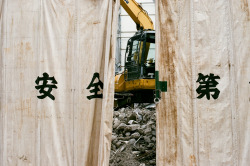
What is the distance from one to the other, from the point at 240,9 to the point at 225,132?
1.56 m

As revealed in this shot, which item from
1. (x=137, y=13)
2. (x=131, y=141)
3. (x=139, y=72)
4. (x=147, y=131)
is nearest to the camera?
(x=131, y=141)

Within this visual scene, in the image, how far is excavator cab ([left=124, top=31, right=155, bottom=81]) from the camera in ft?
25.6

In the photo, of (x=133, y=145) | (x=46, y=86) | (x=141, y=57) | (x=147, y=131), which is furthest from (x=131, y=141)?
(x=46, y=86)

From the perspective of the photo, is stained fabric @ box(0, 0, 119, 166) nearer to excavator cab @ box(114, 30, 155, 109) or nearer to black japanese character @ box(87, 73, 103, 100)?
black japanese character @ box(87, 73, 103, 100)

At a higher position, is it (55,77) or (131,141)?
(55,77)

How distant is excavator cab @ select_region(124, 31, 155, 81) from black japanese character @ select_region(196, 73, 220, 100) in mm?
4223

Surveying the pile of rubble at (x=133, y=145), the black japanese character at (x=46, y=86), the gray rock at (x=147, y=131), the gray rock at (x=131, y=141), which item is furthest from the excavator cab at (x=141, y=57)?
the black japanese character at (x=46, y=86)

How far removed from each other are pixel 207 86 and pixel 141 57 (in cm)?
454

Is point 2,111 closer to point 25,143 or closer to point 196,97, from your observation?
point 25,143

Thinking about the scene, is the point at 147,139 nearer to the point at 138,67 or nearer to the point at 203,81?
the point at 138,67

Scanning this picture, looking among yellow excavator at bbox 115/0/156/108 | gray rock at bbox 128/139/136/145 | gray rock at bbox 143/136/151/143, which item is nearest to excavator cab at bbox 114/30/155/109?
yellow excavator at bbox 115/0/156/108

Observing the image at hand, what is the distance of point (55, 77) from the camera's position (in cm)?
358

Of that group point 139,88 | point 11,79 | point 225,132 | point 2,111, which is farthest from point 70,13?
point 139,88

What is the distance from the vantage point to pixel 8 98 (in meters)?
3.65
